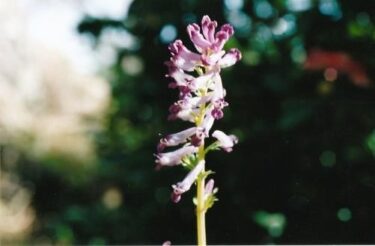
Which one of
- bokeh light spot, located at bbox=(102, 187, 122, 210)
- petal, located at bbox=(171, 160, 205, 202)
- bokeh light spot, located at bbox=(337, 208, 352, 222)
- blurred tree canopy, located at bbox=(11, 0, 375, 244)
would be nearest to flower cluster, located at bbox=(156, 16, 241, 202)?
petal, located at bbox=(171, 160, 205, 202)

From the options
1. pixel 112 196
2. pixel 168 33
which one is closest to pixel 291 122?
pixel 168 33

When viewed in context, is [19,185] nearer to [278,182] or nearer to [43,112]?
[43,112]

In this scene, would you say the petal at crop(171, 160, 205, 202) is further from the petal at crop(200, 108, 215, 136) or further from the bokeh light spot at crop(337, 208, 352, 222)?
the bokeh light spot at crop(337, 208, 352, 222)

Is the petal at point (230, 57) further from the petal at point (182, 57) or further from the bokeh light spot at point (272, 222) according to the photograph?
the bokeh light spot at point (272, 222)

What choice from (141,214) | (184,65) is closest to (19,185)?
(141,214)

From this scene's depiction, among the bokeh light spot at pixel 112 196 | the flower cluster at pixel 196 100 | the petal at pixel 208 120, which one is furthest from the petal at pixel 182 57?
the bokeh light spot at pixel 112 196

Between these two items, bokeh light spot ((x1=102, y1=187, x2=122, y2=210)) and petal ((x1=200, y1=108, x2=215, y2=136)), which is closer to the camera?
petal ((x1=200, y1=108, x2=215, y2=136))

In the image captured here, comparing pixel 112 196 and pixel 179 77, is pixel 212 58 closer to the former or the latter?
pixel 179 77

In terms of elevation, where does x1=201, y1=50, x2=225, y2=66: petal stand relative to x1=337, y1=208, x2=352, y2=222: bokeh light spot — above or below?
below
